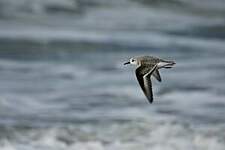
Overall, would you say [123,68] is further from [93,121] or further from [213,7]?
[213,7]

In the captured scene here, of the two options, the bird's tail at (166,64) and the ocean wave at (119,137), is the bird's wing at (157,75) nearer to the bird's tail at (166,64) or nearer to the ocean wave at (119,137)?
the bird's tail at (166,64)

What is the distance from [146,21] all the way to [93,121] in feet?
27.1

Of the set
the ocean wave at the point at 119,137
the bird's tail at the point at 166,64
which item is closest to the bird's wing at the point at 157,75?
the bird's tail at the point at 166,64

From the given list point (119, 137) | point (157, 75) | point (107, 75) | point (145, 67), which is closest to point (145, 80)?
point (145, 67)

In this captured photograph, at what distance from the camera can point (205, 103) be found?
15.1 meters

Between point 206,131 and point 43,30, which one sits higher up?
point 43,30

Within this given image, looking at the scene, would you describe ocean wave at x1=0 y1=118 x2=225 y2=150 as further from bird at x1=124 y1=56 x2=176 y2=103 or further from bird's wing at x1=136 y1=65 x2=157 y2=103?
bird at x1=124 y1=56 x2=176 y2=103

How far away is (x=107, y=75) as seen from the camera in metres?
17.1

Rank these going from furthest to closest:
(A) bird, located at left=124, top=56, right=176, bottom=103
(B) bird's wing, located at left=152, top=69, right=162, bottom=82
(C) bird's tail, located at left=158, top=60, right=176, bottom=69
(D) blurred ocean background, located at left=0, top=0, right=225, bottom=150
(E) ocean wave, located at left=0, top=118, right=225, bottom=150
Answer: (D) blurred ocean background, located at left=0, top=0, right=225, bottom=150 < (E) ocean wave, located at left=0, top=118, right=225, bottom=150 < (B) bird's wing, located at left=152, top=69, right=162, bottom=82 < (A) bird, located at left=124, top=56, right=176, bottom=103 < (C) bird's tail, located at left=158, top=60, right=176, bottom=69

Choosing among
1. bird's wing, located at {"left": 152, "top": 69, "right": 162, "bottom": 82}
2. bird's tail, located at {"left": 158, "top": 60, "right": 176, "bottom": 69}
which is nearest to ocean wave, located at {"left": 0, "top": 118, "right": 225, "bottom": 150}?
bird's wing, located at {"left": 152, "top": 69, "right": 162, "bottom": 82}

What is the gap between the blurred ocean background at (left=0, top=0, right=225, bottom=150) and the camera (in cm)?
1323

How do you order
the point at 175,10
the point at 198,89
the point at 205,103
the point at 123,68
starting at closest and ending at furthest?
the point at 205,103
the point at 198,89
the point at 123,68
the point at 175,10

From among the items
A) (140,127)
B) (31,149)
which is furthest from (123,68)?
(31,149)

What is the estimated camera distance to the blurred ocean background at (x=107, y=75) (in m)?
13.2
